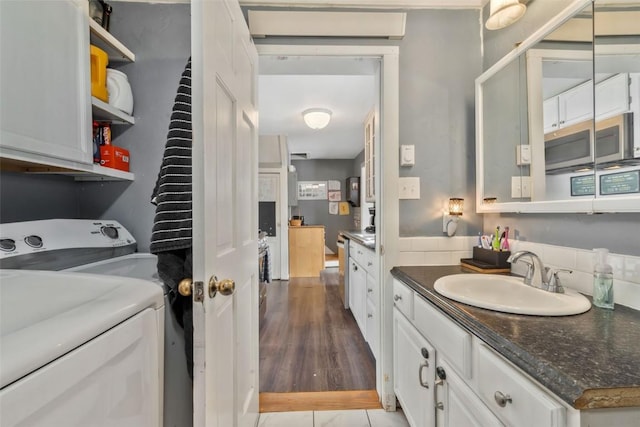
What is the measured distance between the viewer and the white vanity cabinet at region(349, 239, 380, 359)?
6.33 ft

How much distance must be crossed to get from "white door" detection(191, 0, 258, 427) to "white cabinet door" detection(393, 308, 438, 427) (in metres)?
0.75

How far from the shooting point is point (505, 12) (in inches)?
49.4

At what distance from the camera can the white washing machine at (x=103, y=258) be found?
863 millimetres

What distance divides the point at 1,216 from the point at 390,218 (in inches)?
68.4

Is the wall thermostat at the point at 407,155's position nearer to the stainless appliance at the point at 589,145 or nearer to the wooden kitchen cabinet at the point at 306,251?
the stainless appliance at the point at 589,145

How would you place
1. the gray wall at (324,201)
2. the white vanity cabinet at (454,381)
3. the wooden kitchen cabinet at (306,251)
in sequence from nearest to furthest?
the white vanity cabinet at (454,381) < the wooden kitchen cabinet at (306,251) < the gray wall at (324,201)

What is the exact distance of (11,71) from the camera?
0.87 m

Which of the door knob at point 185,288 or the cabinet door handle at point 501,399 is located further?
the door knob at point 185,288

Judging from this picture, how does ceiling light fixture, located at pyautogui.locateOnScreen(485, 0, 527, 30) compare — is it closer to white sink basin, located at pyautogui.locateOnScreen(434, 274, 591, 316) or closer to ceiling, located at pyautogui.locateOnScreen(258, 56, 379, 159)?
ceiling, located at pyautogui.locateOnScreen(258, 56, 379, 159)

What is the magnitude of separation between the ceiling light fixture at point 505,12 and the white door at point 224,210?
3.90 feet

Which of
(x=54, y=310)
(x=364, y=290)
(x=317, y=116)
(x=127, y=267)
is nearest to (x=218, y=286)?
(x=54, y=310)

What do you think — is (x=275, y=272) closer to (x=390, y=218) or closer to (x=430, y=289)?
(x=390, y=218)

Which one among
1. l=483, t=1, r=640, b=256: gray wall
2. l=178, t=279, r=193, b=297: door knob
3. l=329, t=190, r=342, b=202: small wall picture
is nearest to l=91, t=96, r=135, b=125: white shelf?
l=178, t=279, r=193, b=297: door knob

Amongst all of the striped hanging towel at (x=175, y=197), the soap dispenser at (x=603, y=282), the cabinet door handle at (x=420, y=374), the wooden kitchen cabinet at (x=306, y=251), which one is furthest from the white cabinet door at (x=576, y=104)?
the wooden kitchen cabinet at (x=306, y=251)
